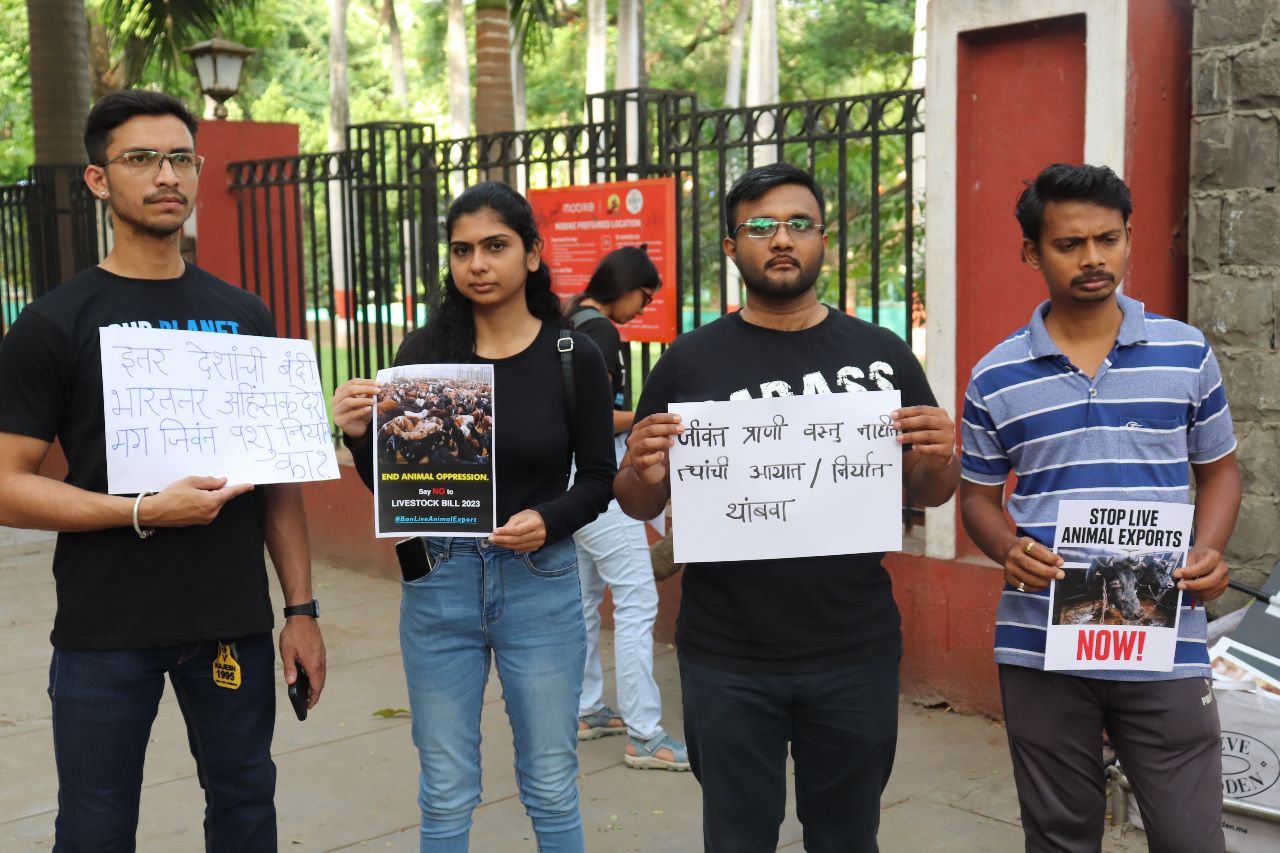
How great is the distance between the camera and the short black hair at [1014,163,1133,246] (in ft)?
9.59

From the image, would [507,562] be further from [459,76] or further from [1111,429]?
[459,76]

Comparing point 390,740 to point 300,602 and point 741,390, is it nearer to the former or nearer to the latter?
point 300,602

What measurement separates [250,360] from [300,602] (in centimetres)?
58

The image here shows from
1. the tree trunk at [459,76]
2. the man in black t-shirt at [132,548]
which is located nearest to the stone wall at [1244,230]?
the man in black t-shirt at [132,548]

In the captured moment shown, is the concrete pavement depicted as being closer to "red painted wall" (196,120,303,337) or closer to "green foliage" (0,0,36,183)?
"red painted wall" (196,120,303,337)

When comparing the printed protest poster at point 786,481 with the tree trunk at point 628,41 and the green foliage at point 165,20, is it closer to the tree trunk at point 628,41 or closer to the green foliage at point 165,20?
the green foliage at point 165,20

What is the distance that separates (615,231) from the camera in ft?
22.2

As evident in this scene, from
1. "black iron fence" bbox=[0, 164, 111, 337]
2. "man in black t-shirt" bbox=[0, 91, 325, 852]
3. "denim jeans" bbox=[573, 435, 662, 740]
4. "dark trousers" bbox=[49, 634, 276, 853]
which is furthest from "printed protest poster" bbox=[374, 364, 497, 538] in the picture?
"black iron fence" bbox=[0, 164, 111, 337]

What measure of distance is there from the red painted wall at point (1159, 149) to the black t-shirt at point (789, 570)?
7.08ft

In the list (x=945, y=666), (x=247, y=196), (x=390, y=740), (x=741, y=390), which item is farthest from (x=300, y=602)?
(x=247, y=196)

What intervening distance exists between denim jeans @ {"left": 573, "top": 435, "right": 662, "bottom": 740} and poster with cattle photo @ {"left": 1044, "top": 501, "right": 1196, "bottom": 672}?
7.58 feet

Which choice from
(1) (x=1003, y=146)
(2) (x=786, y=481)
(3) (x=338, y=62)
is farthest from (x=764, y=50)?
(2) (x=786, y=481)

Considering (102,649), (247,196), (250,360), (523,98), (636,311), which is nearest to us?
(102,649)

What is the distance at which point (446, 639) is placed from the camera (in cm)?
320
